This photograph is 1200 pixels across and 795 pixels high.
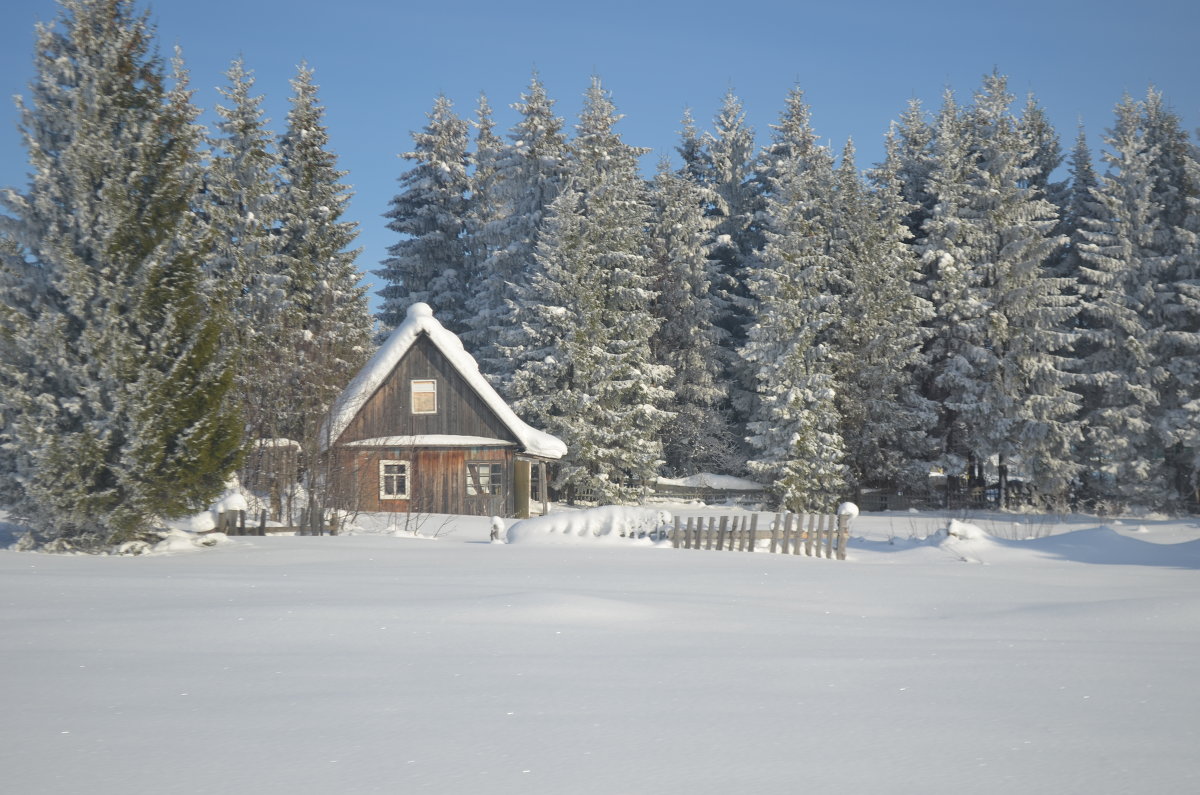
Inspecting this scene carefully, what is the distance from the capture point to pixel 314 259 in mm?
37000

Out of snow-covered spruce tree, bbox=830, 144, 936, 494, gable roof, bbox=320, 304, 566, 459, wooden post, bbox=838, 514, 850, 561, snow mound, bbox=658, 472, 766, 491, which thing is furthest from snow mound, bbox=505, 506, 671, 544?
snow mound, bbox=658, 472, 766, 491

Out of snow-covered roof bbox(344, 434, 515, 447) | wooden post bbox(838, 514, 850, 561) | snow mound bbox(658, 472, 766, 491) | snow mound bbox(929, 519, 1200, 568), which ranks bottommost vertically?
snow mound bbox(929, 519, 1200, 568)

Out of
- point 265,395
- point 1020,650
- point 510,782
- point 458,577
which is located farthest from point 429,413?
point 510,782

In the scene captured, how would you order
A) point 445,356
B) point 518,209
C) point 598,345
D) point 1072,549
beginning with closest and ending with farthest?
Result: point 1072,549, point 445,356, point 598,345, point 518,209

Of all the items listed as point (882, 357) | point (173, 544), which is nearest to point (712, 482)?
point (882, 357)

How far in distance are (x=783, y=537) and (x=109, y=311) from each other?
12083 mm

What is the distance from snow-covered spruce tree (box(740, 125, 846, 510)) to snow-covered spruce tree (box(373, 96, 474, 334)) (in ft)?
53.4

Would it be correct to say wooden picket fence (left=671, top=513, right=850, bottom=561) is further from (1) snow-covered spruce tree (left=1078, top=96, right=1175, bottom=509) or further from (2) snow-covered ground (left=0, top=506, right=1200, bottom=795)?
(1) snow-covered spruce tree (left=1078, top=96, right=1175, bottom=509)

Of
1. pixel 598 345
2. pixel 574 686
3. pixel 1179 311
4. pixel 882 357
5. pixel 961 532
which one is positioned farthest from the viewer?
pixel 882 357

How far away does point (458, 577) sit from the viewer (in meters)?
11.9

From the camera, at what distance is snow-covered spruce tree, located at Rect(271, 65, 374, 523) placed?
3183 centimetres

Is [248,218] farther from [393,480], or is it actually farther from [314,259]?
[393,480]

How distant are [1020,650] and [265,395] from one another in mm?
21654

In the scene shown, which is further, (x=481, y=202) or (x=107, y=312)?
(x=481, y=202)
